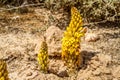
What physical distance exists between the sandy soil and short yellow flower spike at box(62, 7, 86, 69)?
160mm

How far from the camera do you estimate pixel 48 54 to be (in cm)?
438

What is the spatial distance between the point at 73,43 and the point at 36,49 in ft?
1.77

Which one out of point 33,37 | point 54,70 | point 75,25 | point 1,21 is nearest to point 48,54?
point 54,70

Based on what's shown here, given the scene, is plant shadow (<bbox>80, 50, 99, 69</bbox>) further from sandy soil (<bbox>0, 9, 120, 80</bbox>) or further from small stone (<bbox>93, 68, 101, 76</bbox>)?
small stone (<bbox>93, 68, 101, 76</bbox>)

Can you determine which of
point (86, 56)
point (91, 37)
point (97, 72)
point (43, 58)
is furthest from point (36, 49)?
point (91, 37)

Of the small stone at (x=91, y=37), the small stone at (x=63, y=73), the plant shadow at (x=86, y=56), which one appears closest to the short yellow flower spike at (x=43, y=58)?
the small stone at (x=63, y=73)

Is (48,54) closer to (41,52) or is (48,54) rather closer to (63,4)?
(41,52)

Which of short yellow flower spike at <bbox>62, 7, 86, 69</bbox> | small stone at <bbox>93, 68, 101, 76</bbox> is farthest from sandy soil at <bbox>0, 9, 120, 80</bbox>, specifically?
short yellow flower spike at <bbox>62, 7, 86, 69</bbox>

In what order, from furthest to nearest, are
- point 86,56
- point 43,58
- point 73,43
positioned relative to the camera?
1. point 86,56
2. point 73,43
3. point 43,58

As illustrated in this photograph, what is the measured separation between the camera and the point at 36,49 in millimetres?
4496

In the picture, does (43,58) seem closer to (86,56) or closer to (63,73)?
(63,73)

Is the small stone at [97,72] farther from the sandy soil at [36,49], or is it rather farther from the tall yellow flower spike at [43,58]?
the tall yellow flower spike at [43,58]

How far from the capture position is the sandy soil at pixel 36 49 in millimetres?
4215

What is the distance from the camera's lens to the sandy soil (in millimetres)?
4215
